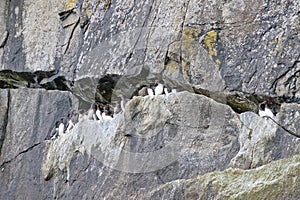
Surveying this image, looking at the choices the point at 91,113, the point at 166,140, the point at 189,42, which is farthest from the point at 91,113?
the point at 166,140

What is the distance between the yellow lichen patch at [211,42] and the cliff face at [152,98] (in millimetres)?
15

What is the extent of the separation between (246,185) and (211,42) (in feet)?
9.84

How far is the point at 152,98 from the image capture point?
26.5 ft

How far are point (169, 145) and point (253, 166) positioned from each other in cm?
112

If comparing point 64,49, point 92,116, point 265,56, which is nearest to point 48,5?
point 64,49

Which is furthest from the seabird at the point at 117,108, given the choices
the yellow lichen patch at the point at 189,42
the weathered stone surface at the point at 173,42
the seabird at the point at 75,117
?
the yellow lichen patch at the point at 189,42

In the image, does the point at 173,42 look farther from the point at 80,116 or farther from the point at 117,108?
the point at 80,116

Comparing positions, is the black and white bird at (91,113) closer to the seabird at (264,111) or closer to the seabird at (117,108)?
the seabird at (117,108)

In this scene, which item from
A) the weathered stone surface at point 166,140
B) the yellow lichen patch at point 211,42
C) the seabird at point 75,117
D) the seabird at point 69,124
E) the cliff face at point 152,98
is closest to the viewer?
the cliff face at point 152,98

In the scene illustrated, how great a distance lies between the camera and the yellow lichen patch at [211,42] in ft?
28.4

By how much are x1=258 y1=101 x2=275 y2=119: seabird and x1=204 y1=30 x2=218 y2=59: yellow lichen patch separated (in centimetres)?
107

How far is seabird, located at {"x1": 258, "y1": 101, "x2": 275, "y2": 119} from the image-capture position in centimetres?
755

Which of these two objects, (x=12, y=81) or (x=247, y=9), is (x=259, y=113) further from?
(x=12, y=81)

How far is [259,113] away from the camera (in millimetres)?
7758
